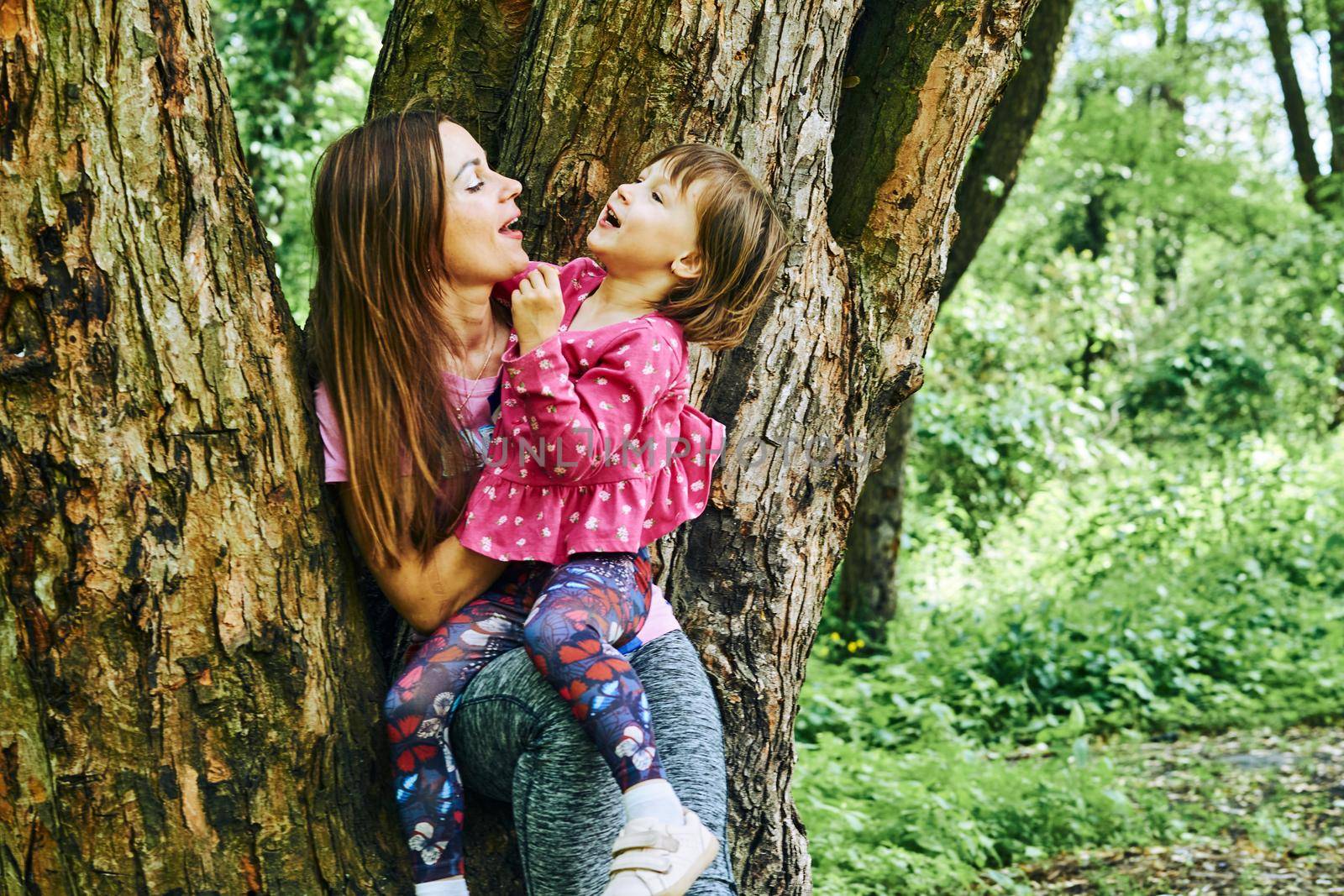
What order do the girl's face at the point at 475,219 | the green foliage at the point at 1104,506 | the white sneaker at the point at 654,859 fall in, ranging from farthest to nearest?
the green foliage at the point at 1104,506 → the girl's face at the point at 475,219 → the white sneaker at the point at 654,859

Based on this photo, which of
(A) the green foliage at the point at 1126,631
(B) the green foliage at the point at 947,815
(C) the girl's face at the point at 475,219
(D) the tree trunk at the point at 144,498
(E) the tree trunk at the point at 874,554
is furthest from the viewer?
(E) the tree trunk at the point at 874,554

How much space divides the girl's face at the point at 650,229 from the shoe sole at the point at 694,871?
1055mm

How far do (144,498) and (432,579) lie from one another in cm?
52

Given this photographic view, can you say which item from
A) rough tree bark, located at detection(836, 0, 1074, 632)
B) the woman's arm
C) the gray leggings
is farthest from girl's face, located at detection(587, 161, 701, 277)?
rough tree bark, located at detection(836, 0, 1074, 632)

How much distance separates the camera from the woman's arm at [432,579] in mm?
2045

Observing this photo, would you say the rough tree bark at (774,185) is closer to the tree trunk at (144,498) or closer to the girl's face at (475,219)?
the girl's face at (475,219)

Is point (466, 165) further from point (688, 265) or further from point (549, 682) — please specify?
point (549, 682)

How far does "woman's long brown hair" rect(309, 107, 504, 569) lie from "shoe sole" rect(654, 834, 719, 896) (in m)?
0.69

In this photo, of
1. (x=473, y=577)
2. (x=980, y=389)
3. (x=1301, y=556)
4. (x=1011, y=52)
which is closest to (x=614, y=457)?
(x=473, y=577)

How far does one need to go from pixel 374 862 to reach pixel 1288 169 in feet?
69.6

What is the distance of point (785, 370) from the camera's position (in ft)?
8.47

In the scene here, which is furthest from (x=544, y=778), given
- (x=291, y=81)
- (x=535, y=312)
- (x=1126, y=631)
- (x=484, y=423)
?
(x=291, y=81)

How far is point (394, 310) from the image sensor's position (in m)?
2.13

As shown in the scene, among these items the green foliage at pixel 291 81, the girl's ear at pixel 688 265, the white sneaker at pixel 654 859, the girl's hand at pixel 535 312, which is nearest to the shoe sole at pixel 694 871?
the white sneaker at pixel 654 859
